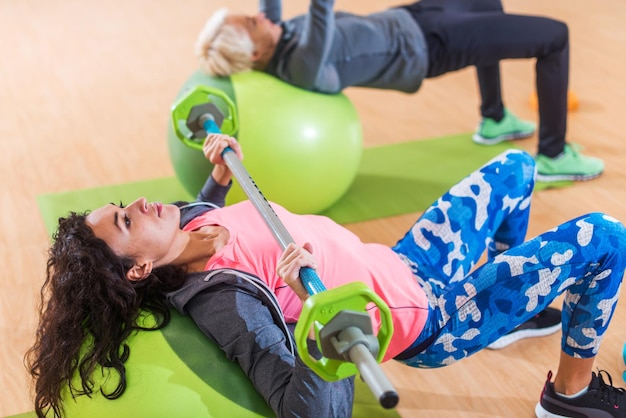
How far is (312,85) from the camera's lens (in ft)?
9.14

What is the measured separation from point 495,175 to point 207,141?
0.73 metres

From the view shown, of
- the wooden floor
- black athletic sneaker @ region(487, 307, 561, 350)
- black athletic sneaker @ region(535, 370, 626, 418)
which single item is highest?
black athletic sneaker @ region(535, 370, 626, 418)

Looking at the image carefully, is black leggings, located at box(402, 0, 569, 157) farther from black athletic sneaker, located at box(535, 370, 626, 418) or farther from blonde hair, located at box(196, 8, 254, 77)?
black athletic sneaker, located at box(535, 370, 626, 418)

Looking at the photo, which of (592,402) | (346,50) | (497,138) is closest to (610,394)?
Answer: (592,402)

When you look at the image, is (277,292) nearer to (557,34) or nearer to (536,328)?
(536,328)

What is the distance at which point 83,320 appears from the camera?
1.67m

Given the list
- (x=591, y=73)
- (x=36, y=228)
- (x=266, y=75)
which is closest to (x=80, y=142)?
(x=36, y=228)

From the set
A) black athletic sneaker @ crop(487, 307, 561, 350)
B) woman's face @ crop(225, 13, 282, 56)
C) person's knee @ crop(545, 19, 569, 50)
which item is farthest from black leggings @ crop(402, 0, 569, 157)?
black athletic sneaker @ crop(487, 307, 561, 350)

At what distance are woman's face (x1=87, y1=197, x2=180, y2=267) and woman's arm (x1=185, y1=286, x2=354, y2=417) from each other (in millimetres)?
146

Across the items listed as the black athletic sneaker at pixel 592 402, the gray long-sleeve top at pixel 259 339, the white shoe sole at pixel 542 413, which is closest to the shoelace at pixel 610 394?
the black athletic sneaker at pixel 592 402

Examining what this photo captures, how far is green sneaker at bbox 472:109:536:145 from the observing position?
354cm

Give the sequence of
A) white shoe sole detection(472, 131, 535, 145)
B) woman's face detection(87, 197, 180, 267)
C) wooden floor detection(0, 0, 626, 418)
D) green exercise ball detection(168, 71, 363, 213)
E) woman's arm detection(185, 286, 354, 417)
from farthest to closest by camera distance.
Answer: white shoe sole detection(472, 131, 535, 145), green exercise ball detection(168, 71, 363, 213), wooden floor detection(0, 0, 626, 418), woman's face detection(87, 197, 180, 267), woman's arm detection(185, 286, 354, 417)

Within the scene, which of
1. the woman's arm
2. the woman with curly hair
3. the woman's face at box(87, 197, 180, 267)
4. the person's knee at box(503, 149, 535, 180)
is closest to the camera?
the woman's arm

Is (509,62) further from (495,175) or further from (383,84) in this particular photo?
(495,175)
